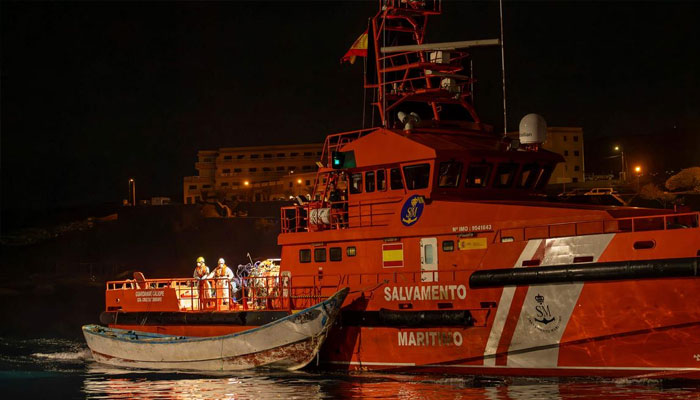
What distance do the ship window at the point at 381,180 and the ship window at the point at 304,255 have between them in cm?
201

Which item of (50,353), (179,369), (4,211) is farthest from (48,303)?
(4,211)

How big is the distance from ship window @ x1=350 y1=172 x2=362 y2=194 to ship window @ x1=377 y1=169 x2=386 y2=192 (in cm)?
48

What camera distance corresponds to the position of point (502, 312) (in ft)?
44.3

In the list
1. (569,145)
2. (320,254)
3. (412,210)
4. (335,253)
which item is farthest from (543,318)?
(569,145)

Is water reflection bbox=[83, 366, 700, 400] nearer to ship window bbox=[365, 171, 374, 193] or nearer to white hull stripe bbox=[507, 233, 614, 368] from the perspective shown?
white hull stripe bbox=[507, 233, 614, 368]

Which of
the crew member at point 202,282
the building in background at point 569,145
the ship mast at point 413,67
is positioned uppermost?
the building in background at point 569,145

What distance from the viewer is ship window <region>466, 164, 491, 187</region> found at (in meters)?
15.1

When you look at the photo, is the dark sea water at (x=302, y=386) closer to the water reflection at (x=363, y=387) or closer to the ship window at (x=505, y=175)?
the water reflection at (x=363, y=387)

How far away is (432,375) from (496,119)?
6.39 metres

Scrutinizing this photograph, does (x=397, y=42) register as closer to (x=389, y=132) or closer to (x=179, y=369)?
(x=389, y=132)

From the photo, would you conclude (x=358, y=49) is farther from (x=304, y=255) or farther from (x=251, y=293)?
(x=251, y=293)

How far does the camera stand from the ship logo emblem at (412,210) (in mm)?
14867

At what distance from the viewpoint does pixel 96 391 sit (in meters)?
15.1

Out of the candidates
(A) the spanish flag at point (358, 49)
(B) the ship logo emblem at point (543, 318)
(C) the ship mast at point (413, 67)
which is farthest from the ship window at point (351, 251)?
(A) the spanish flag at point (358, 49)
